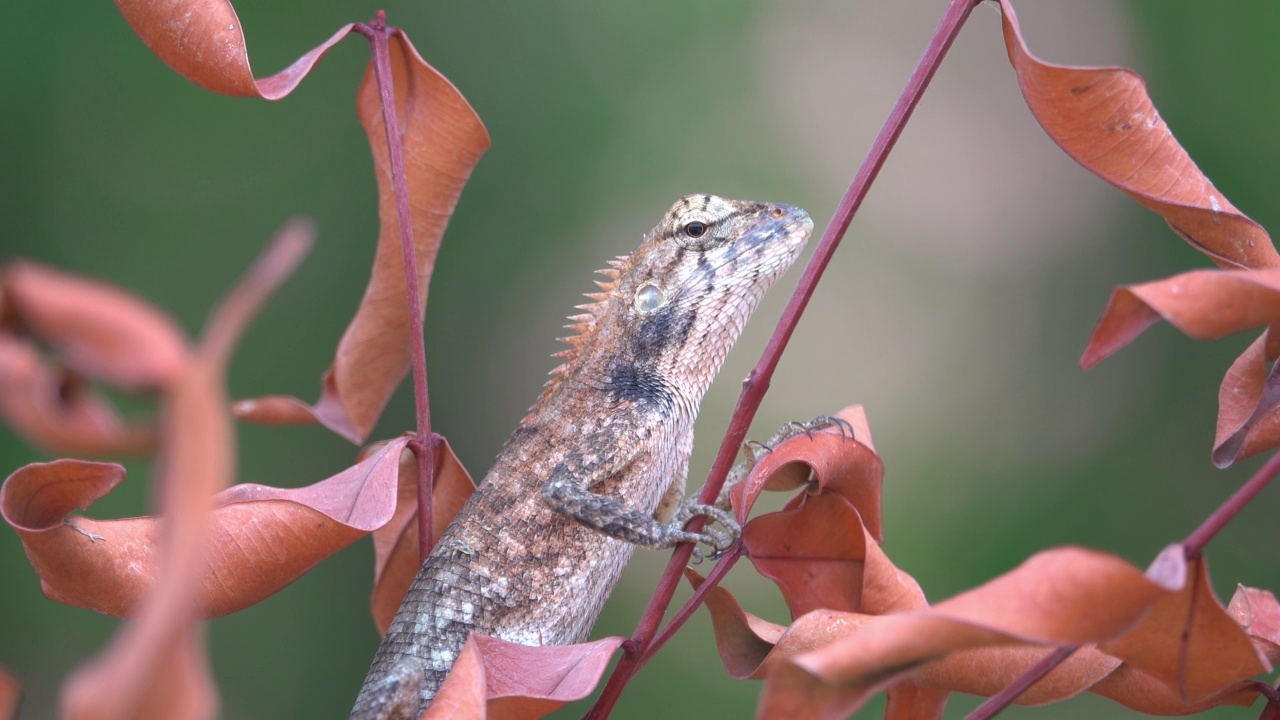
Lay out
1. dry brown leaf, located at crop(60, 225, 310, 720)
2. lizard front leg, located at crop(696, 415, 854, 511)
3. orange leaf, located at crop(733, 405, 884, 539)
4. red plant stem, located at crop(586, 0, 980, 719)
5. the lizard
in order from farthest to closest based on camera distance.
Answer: the lizard
lizard front leg, located at crop(696, 415, 854, 511)
orange leaf, located at crop(733, 405, 884, 539)
red plant stem, located at crop(586, 0, 980, 719)
dry brown leaf, located at crop(60, 225, 310, 720)

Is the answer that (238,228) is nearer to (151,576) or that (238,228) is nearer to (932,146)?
(932,146)

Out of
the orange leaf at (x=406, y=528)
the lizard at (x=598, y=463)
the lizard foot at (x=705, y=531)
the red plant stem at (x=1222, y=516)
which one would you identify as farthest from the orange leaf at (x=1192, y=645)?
the orange leaf at (x=406, y=528)

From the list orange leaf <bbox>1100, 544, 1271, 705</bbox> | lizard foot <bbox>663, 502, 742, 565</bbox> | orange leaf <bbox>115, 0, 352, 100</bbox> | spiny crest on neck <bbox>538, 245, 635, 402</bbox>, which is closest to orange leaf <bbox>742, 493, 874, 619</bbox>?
lizard foot <bbox>663, 502, 742, 565</bbox>

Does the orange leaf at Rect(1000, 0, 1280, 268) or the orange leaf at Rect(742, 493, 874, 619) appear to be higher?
the orange leaf at Rect(1000, 0, 1280, 268)

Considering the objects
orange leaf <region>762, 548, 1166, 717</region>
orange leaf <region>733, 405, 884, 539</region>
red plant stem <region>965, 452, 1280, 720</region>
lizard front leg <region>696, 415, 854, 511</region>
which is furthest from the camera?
lizard front leg <region>696, 415, 854, 511</region>

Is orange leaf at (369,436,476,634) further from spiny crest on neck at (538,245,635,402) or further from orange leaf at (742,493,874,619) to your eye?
spiny crest on neck at (538,245,635,402)

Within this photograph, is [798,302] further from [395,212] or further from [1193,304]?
[395,212]

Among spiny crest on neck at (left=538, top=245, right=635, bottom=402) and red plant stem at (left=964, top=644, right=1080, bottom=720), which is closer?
red plant stem at (left=964, top=644, right=1080, bottom=720)

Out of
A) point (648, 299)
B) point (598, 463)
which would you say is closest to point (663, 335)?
point (648, 299)

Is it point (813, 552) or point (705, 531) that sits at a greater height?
point (813, 552)
